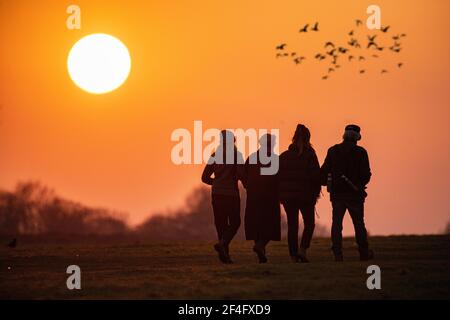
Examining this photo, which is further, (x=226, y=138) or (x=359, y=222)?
(x=359, y=222)

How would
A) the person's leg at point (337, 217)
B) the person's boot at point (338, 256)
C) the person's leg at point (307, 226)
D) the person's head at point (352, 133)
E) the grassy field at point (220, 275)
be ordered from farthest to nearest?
the person's head at point (352, 133), the person's leg at point (337, 217), the person's leg at point (307, 226), the person's boot at point (338, 256), the grassy field at point (220, 275)

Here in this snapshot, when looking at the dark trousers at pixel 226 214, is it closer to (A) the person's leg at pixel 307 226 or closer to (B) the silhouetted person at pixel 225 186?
(B) the silhouetted person at pixel 225 186

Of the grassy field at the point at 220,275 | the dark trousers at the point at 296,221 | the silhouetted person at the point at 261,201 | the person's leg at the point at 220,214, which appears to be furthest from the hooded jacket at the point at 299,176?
the grassy field at the point at 220,275

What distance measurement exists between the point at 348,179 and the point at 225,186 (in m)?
2.18

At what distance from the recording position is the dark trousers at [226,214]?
986 inches

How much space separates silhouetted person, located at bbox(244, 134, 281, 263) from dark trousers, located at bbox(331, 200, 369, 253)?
1061mm

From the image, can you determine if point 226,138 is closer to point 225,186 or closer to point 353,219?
point 225,186

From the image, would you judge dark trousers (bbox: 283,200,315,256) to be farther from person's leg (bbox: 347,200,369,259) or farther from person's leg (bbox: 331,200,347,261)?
person's leg (bbox: 347,200,369,259)

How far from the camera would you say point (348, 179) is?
981 inches

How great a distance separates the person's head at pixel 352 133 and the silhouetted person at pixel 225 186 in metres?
1.93

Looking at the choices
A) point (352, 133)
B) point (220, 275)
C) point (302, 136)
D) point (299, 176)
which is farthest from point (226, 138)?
point (220, 275)

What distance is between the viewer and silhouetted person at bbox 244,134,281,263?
985 inches
